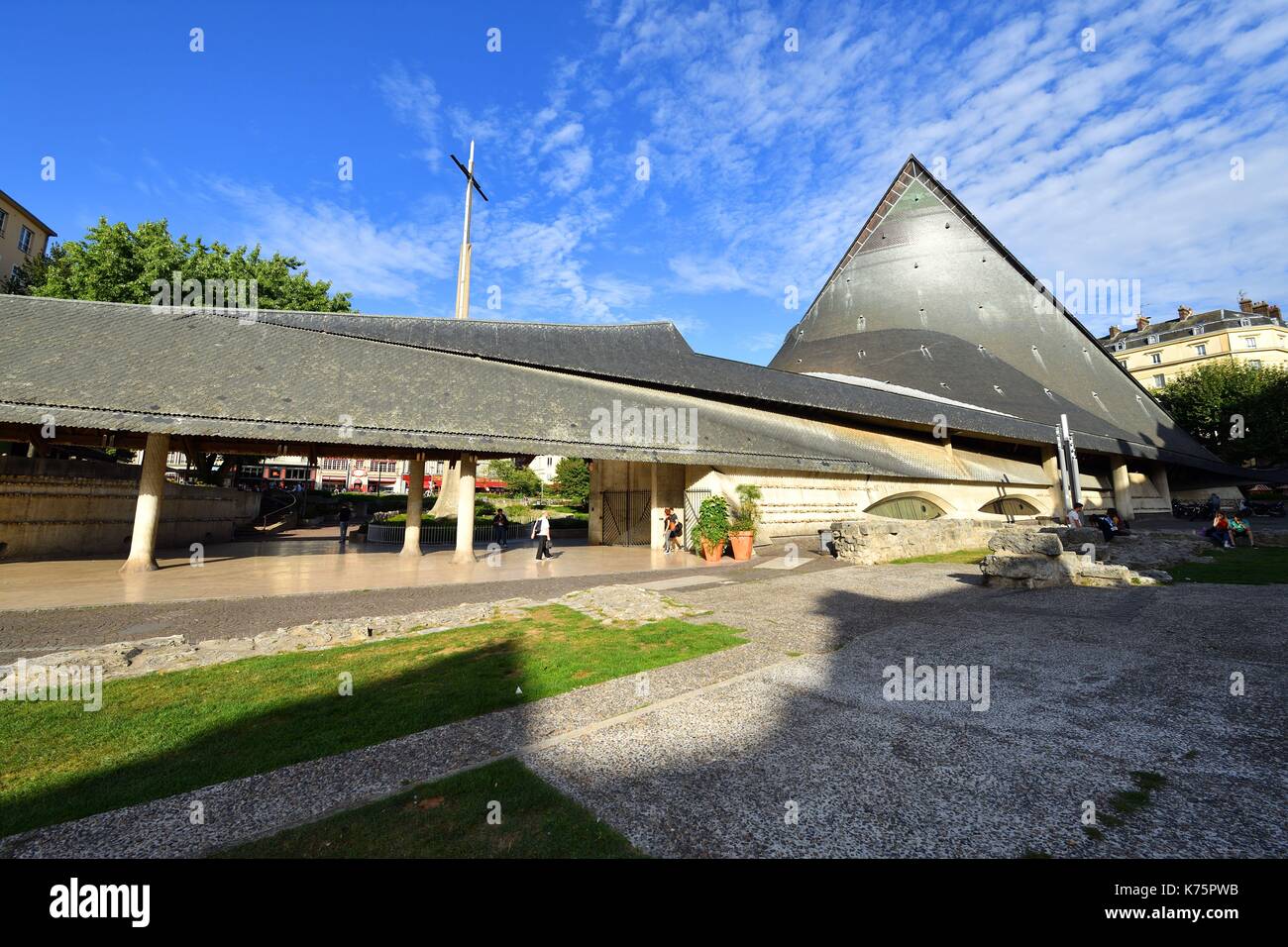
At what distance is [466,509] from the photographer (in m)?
17.1

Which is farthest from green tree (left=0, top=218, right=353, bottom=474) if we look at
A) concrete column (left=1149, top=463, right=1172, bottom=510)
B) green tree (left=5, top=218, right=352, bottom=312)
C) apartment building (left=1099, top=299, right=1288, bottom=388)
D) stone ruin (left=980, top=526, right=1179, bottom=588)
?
apartment building (left=1099, top=299, right=1288, bottom=388)

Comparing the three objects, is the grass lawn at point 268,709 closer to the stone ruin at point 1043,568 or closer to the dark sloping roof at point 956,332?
the stone ruin at point 1043,568

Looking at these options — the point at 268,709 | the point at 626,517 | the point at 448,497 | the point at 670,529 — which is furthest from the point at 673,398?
the point at 268,709

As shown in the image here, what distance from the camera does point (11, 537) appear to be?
1605cm

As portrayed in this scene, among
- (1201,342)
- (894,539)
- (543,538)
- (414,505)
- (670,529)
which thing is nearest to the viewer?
(894,539)

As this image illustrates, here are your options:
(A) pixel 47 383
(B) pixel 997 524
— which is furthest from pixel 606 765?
(B) pixel 997 524

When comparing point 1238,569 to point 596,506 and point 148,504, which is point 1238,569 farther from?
point 148,504

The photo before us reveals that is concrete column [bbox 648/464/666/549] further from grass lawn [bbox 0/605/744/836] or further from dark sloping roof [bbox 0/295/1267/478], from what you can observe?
grass lawn [bbox 0/605/744/836]

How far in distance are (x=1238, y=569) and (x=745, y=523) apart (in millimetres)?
12777

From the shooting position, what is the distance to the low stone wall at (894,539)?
16.8 m

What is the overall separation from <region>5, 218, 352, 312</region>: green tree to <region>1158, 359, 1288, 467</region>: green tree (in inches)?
2887

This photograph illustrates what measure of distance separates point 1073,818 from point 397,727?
503 centimetres

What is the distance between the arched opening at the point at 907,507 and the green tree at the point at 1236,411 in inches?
1504

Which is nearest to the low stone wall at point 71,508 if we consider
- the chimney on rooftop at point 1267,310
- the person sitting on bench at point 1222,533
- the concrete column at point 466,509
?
the concrete column at point 466,509
